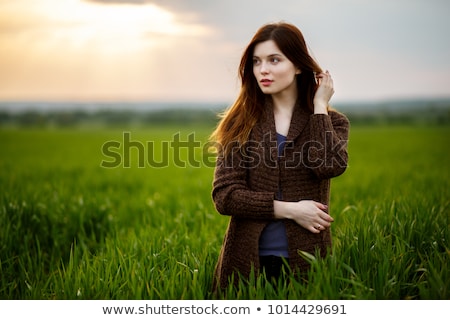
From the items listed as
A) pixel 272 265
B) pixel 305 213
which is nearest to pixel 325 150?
pixel 305 213

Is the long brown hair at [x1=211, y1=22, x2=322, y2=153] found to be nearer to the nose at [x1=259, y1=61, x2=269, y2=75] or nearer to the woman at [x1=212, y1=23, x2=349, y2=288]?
the woman at [x1=212, y1=23, x2=349, y2=288]

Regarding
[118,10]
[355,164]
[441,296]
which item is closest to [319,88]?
[441,296]

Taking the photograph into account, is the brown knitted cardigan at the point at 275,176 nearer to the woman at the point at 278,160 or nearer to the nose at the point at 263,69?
the woman at the point at 278,160

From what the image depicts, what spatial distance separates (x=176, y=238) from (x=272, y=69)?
5.57 feet

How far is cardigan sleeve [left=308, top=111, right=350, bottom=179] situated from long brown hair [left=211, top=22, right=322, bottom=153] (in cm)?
18

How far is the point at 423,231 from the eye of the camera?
133 inches

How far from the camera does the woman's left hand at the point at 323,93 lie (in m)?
2.57

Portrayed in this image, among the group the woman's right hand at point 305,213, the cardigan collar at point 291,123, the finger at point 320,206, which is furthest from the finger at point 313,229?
the cardigan collar at point 291,123

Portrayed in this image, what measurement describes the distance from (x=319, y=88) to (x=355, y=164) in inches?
271

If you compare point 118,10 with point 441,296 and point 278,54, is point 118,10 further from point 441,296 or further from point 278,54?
point 441,296

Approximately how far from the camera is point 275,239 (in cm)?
→ 266

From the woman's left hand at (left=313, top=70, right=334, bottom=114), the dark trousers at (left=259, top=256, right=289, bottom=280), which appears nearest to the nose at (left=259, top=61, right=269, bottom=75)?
the woman's left hand at (left=313, top=70, right=334, bottom=114)

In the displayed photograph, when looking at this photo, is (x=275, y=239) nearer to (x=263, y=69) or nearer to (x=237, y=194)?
(x=237, y=194)

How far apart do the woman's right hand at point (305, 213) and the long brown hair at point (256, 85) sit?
0.38 meters
